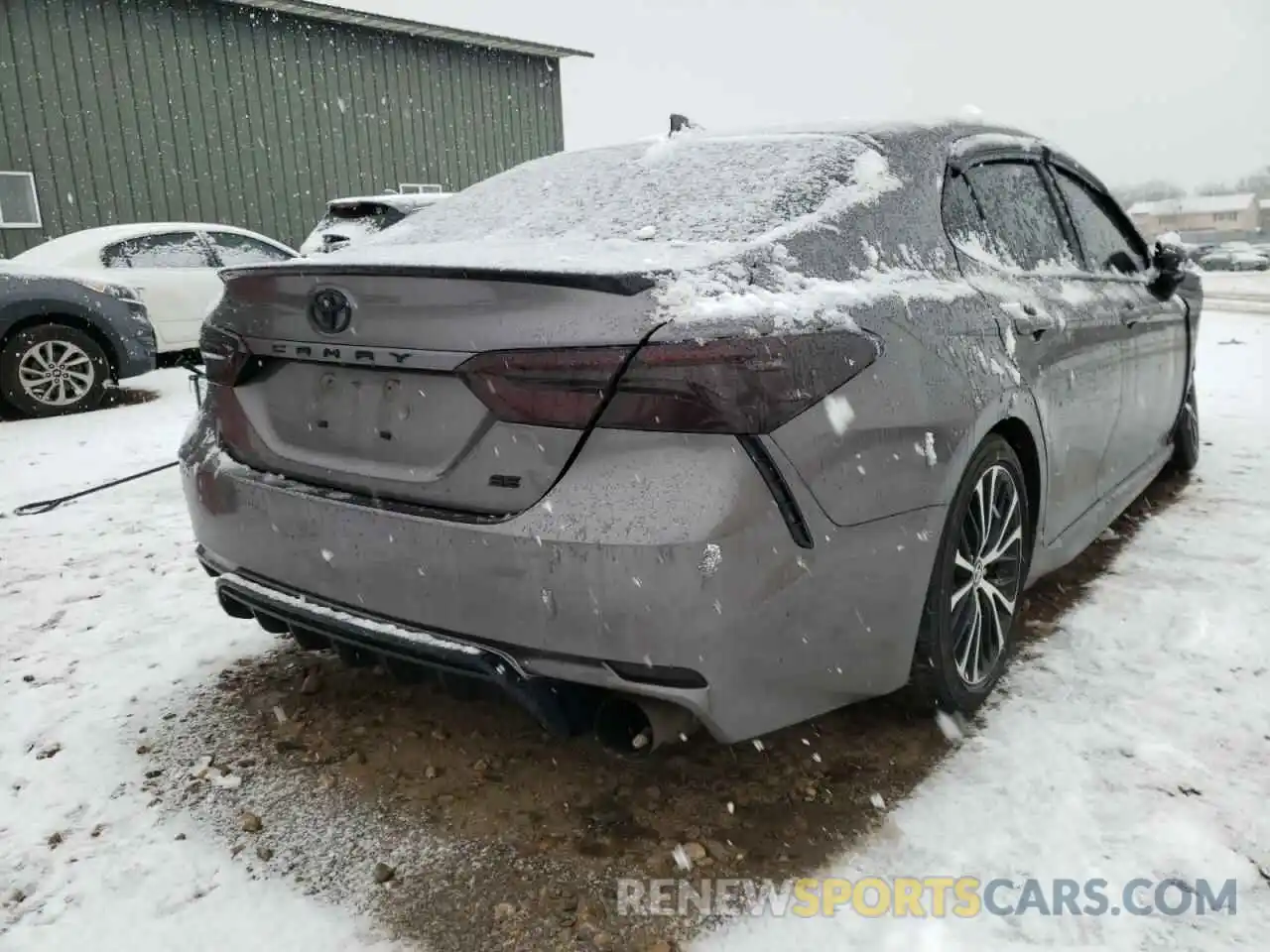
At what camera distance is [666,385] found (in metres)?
1.71

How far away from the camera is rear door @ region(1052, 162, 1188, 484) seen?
3383 mm

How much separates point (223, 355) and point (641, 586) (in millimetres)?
1263

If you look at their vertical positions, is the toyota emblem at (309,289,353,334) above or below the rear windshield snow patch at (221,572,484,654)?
above

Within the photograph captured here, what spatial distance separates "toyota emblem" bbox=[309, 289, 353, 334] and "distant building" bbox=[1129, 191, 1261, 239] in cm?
10149

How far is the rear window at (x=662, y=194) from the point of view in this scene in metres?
2.17

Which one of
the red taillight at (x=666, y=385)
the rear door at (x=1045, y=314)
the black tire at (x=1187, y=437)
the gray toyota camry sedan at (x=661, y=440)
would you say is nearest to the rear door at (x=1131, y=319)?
the rear door at (x=1045, y=314)

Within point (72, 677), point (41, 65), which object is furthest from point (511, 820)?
point (41, 65)

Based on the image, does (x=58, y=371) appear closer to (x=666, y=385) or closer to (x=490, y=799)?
(x=490, y=799)

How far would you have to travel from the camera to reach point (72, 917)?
1.86 meters

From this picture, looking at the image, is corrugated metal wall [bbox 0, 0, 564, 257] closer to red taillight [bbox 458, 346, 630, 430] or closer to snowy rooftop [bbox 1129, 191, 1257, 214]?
red taillight [bbox 458, 346, 630, 430]

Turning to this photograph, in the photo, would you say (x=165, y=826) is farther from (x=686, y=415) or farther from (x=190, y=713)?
(x=686, y=415)

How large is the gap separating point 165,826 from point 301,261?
1306 mm

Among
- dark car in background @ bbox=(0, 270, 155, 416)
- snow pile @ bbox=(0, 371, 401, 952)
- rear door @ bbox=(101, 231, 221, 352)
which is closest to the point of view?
snow pile @ bbox=(0, 371, 401, 952)

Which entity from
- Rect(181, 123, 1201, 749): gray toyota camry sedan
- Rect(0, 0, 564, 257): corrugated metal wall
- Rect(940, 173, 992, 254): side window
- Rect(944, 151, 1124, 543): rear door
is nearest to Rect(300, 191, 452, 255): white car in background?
Rect(0, 0, 564, 257): corrugated metal wall
